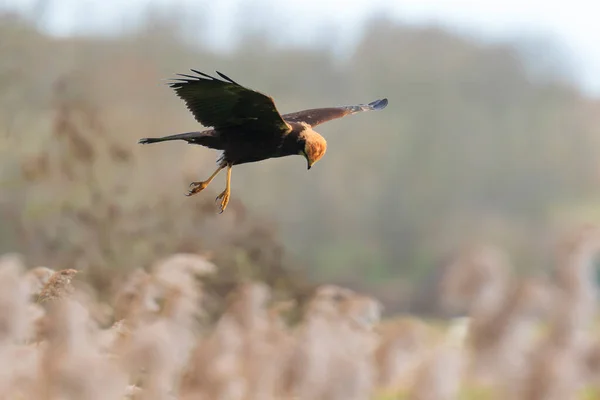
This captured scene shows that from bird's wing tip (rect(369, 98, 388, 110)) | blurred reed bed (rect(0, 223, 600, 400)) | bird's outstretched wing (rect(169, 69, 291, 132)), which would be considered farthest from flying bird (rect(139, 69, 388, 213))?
bird's wing tip (rect(369, 98, 388, 110))

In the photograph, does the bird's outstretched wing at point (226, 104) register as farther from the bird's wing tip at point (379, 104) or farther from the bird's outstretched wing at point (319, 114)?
the bird's wing tip at point (379, 104)

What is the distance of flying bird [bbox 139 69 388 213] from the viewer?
2.68ft

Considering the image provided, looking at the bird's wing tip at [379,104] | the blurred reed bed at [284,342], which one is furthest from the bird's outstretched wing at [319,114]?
the blurred reed bed at [284,342]

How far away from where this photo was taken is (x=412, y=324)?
268cm

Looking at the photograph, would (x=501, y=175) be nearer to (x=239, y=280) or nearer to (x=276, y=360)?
(x=239, y=280)

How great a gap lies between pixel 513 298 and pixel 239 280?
1.86 m

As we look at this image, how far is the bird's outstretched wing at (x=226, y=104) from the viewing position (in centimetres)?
83

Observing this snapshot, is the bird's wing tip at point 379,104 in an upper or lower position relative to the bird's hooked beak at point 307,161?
upper

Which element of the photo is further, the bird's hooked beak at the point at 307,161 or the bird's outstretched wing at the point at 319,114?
the bird's outstretched wing at the point at 319,114

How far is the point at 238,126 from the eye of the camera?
2.75ft

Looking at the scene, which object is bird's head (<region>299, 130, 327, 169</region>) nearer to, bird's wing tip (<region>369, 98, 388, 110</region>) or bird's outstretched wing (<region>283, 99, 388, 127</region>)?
bird's outstretched wing (<region>283, 99, 388, 127</region>)

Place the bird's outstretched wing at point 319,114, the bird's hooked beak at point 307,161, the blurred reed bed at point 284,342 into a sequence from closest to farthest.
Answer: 1. the bird's hooked beak at point 307,161
2. the bird's outstretched wing at point 319,114
3. the blurred reed bed at point 284,342

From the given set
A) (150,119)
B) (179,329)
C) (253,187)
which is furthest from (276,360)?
(253,187)

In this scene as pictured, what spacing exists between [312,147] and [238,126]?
0.24ft
